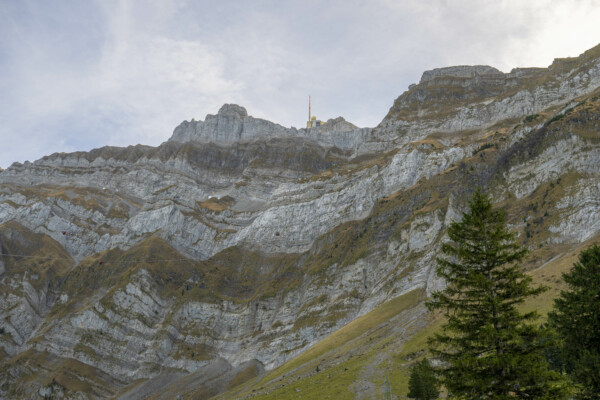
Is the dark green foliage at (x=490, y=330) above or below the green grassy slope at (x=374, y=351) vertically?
above

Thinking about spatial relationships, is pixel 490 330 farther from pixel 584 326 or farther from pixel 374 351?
pixel 374 351

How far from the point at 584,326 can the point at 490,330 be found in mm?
15737

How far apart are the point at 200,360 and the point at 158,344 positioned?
18681mm

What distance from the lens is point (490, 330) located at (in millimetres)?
17922

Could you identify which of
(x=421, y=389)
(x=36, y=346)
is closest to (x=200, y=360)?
(x=36, y=346)

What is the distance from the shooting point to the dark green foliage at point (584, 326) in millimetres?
27172

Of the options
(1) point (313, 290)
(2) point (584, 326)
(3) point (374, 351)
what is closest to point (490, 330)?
(2) point (584, 326)

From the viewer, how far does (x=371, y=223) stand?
536 feet

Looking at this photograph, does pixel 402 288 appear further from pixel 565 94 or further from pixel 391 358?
pixel 565 94

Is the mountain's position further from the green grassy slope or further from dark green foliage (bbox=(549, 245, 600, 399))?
dark green foliage (bbox=(549, 245, 600, 399))

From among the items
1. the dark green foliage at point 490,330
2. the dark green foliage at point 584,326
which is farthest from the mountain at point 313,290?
the dark green foliage at point 490,330

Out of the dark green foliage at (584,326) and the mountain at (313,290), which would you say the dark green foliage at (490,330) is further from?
the mountain at (313,290)

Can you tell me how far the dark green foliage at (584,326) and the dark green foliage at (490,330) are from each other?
11304 millimetres

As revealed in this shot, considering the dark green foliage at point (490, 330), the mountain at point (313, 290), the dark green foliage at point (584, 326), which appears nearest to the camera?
the dark green foliage at point (490, 330)
